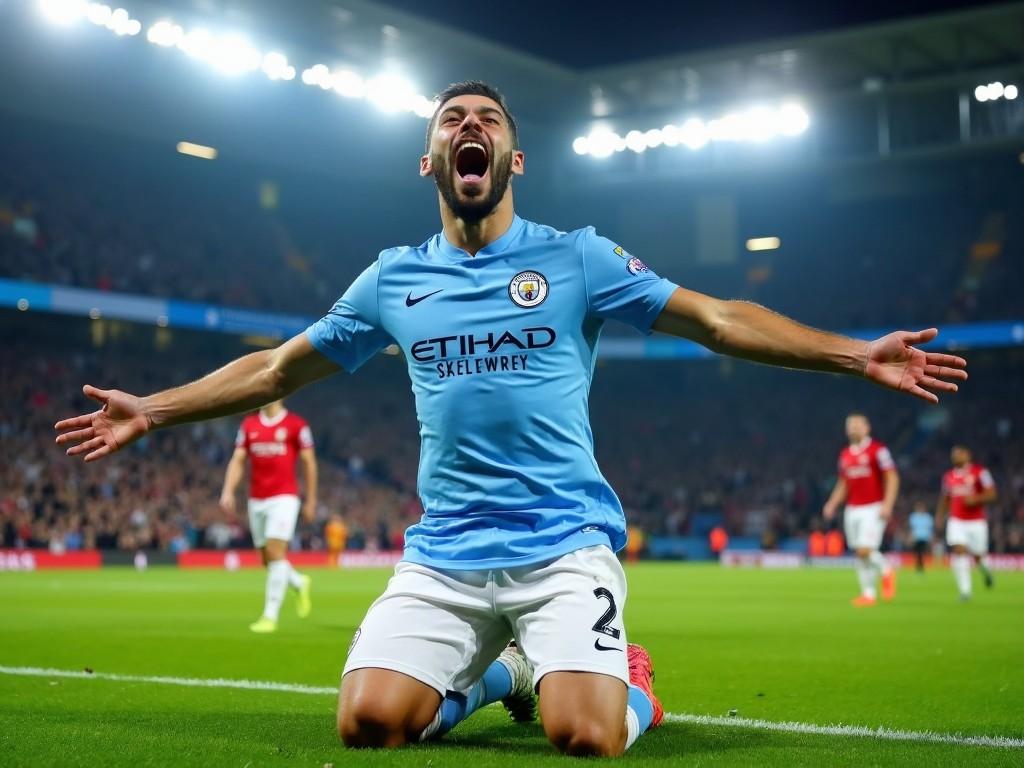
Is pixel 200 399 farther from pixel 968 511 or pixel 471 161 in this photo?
pixel 968 511

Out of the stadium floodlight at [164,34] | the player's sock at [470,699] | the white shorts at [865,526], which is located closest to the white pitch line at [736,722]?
the player's sock at [470,699]

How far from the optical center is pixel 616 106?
44.2 m

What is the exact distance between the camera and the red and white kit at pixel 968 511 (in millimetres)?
18859

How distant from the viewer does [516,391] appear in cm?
476

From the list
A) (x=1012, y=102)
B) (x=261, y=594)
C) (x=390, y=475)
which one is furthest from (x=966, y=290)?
(x=261, y=594)

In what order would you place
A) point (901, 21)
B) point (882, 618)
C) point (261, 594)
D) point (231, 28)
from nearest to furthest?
point (882, 618), point (261, 594), point (231, 28), point (901, 21)

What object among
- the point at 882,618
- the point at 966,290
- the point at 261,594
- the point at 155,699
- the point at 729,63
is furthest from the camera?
the point at 966,290

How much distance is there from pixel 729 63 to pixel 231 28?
628 inches

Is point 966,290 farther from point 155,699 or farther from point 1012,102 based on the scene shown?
point 155,699

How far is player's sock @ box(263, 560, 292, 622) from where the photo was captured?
11.7 m

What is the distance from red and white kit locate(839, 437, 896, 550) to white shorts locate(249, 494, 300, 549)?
7.66 meters

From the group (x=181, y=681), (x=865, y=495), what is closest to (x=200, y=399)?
(x=181, y=681)

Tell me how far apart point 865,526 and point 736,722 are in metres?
11.3

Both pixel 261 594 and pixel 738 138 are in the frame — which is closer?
pixel 261 594
